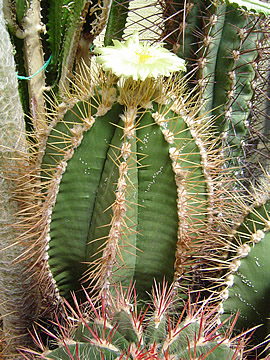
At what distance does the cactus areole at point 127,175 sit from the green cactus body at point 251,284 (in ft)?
0.26

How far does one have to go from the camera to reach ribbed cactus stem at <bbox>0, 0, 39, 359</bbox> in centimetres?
61

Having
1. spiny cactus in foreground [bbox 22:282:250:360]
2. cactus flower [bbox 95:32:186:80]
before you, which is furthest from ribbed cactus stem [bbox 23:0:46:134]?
spiny cactus in foreground [bbox 22:282:250:360]

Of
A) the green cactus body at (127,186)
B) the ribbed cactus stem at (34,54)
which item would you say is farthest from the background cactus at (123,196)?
the ribbed cactus stem at (34,54)

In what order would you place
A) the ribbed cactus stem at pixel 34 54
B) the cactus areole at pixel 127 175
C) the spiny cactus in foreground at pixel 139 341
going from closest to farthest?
the spiny cactus in foreground at pixel 139 341
the cactus areole at pixel 127 175
the ribbed cactus stem at pixel 34 54

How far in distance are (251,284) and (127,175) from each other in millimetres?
259

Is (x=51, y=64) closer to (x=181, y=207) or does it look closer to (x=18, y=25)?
(x=18, y=25)

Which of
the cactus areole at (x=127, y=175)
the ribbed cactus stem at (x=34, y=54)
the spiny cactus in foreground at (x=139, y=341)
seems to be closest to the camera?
the spiny cactus in foreground at (x=139, y=341)

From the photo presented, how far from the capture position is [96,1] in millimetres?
943

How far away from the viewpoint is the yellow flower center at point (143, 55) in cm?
56

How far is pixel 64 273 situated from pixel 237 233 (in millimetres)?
321

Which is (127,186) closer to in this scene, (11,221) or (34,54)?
(11,221)

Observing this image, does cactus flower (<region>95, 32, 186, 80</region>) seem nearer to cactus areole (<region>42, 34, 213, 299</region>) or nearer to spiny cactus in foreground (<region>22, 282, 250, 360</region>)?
cactus areole (<region>42, 34, 213, 299</region>)

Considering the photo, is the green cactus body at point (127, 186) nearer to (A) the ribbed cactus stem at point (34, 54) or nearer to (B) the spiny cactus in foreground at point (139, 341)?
(B) the spiny cactus in foreground at point (139, 341)

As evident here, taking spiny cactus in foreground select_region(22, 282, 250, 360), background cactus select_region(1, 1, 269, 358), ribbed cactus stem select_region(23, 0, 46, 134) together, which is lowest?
spiny cactus in foreground select_region(22, 282, 250, 360)
